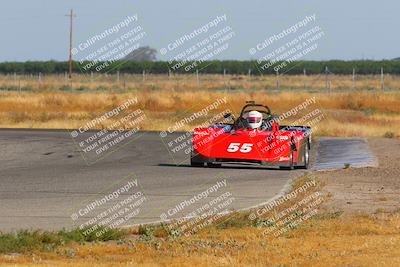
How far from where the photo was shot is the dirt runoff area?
17969 mm

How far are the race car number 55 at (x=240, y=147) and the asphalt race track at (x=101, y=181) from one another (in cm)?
50

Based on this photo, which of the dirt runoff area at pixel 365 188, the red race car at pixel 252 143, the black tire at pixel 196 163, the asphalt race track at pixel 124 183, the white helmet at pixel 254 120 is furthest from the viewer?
the black tire at pixel 196 163

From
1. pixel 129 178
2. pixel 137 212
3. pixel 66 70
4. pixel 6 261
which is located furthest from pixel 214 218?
pixel 66 70

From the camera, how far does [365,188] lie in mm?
21250

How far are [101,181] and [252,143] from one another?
434 cm

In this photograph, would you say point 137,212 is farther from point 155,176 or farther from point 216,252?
point 155,176

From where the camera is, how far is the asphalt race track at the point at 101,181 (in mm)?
17297

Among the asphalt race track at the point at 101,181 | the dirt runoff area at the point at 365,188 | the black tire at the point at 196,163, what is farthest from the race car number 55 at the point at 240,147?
the dirt runoff area at the point at 365,188

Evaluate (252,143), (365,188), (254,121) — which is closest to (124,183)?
(252,143)

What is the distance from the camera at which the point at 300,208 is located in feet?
57.4

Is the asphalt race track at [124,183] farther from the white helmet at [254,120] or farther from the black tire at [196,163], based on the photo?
the white helmet at [254,120]

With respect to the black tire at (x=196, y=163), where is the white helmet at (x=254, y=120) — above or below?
above

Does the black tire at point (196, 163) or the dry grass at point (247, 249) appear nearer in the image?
the dry grass at point (247, 249)

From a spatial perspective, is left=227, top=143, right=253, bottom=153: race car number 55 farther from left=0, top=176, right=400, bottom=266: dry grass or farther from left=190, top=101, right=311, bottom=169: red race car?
left=0, top=176, right=400, bottom=266: dry grass
